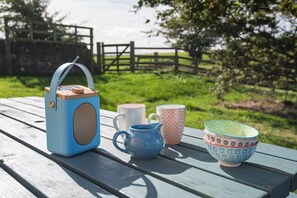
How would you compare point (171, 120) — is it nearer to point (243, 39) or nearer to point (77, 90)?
point (77, 90)

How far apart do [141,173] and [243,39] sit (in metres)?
3.59

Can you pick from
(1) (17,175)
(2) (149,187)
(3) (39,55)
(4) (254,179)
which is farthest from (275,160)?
(3) (39,55)

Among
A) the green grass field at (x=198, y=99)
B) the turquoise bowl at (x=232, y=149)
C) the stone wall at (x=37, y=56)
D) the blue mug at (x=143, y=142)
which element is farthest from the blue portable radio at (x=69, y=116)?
the stone wall at (x=37, y=56)

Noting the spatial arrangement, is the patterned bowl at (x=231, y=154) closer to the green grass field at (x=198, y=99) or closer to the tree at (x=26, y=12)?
the green grass field at (x=198, y=99)

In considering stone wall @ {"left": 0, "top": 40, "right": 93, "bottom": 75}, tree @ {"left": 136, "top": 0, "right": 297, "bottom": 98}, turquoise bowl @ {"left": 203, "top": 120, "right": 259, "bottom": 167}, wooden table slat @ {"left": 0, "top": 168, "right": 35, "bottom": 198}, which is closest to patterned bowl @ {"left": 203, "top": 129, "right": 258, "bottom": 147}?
turquoise bowl @ {"left": 203, "top": 120, "right": 259, "bottom": 167}

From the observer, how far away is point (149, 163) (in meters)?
0.84

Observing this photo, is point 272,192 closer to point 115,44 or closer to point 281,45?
point 281,45

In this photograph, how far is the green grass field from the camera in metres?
3.25

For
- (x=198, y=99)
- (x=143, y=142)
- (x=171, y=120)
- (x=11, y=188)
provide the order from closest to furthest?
(x=11, y=188)
(x=143, y=142)
(x=171, y=120)
(x=198, y=99)

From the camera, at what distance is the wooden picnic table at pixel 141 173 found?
0.67 metres

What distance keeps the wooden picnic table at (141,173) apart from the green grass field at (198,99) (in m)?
2.00

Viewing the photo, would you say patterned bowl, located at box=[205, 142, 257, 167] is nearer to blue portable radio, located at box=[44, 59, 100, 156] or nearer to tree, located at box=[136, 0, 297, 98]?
blue portable radio, located at box=[44, 59, 100, 156]

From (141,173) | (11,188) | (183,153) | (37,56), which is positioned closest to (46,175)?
(11,188)

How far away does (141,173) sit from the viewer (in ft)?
2.52
